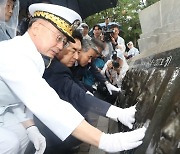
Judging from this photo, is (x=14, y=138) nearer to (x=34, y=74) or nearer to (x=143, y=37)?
(x=34, y=74)

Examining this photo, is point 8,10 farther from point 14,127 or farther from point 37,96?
point 37,96

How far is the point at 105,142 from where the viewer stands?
6.46 ft

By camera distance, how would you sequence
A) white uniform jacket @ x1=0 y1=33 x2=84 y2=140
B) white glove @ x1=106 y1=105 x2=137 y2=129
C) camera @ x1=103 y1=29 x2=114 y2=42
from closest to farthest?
1. white uniform jacket @ x1=0 y1=33 x2=84 y2=140
2. white glove @ x1=106 y1=105 x2=137 y2=129
3. camera @ x1=103 y1=29 x2=114 y2=42

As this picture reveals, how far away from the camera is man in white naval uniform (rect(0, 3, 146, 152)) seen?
199cm

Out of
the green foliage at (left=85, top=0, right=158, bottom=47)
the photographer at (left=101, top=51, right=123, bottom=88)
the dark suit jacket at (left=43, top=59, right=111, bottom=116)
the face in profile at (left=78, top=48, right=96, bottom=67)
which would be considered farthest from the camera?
the green foliage at (left=85, top=0, right=158, bottom=47)

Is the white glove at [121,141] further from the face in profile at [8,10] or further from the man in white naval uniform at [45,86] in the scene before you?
the face in profile at [8,10]

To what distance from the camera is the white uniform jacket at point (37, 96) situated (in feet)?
6.74

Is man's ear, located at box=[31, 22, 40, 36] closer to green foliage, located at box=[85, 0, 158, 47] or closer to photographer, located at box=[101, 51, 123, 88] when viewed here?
photographer, located at box=[101, 51, 123, 88]

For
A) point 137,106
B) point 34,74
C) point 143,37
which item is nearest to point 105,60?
point 143,37

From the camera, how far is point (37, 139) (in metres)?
2.55

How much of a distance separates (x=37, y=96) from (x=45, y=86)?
9cm

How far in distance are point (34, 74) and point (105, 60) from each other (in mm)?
5356

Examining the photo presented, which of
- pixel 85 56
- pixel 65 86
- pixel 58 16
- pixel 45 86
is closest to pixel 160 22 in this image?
pixel 85 56

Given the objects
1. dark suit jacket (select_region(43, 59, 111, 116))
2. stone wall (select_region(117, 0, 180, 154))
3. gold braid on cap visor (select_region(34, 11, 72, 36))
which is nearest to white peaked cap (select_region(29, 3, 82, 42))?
gold braid on cap visor (select_region(34, 11, 72, 36))
